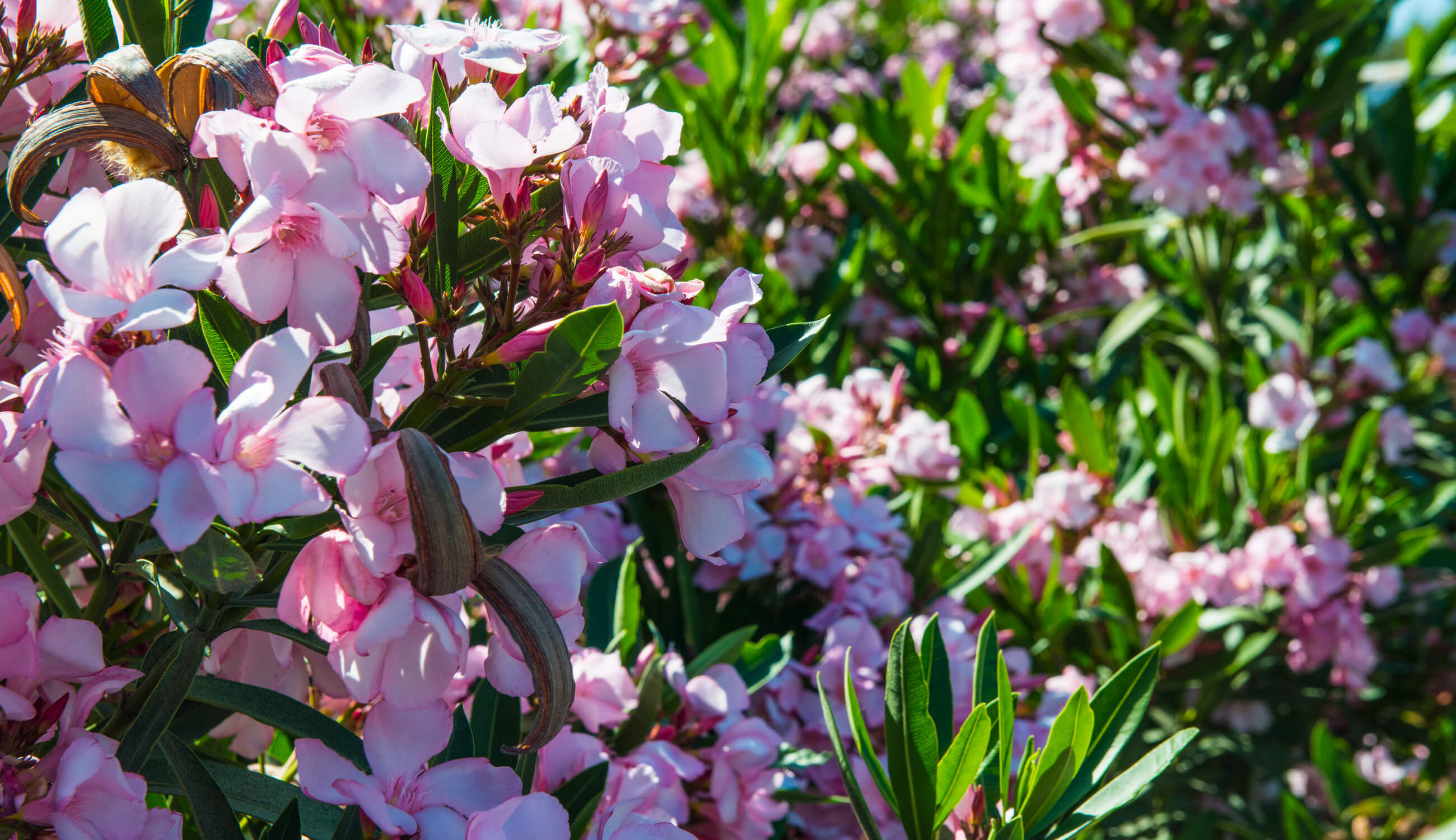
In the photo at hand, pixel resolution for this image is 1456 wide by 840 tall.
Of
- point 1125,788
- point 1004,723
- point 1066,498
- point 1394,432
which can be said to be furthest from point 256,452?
point 1394,432

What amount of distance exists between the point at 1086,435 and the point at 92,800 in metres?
1.71

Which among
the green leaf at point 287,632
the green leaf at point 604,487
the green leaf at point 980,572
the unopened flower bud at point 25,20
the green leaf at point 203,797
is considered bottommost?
the green leaf at point 980,572

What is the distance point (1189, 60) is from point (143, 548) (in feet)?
7.96

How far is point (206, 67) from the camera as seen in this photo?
51 cm

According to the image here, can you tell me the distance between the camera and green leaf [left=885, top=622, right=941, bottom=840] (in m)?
0.75

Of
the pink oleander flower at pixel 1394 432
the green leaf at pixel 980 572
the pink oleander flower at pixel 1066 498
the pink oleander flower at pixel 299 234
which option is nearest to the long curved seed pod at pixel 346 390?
the pink oleander flower at pixel 299 234

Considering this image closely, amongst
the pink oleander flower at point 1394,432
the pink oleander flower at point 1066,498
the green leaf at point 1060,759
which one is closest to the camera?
the green leaf at point 1060,759

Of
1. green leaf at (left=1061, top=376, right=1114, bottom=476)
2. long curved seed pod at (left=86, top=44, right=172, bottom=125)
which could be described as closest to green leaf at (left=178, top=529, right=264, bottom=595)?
long curved seed pod at (left=86, top=44, right=172, bottom=125)

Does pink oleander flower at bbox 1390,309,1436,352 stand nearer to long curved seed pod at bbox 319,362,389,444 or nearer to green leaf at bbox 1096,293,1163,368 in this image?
green leaf at bbox 1096,293,1163,368

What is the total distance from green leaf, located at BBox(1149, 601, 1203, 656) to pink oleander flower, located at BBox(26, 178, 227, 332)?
136 centimetres

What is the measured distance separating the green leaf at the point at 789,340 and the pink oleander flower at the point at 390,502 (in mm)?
177

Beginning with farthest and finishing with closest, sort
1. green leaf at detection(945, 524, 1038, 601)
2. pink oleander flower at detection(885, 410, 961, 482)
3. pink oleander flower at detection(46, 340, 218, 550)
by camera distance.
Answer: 1. pink oleander flower at detection(885, 410, 961, 482)
2. green leaf at detection(945, 524, 1038, 601)
3. pink oleander flower at detection(46, 340, 218, 550)

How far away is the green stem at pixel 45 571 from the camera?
0.61 meters

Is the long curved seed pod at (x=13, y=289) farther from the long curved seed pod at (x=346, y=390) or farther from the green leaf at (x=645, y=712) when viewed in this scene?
the green leaf at (x=645, y=712)
